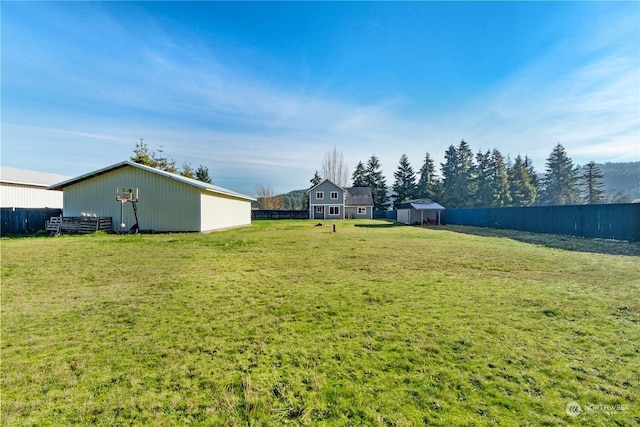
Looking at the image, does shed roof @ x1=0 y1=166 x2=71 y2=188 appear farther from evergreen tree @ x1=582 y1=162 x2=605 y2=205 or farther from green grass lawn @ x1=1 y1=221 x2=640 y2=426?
evergreen tree @ x1=582 y1=162 x2=605 y2=205

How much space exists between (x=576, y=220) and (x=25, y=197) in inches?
1497

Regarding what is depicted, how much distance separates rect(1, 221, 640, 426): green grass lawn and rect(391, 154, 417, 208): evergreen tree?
41.5 m

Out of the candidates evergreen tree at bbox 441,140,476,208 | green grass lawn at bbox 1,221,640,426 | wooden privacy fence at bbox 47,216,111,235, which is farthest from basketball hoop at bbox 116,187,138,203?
evergreen tree at bbox 441,140,476,208

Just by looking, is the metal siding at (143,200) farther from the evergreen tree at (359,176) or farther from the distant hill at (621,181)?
the distant hill at (621,181)

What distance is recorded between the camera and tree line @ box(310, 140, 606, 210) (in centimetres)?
4447

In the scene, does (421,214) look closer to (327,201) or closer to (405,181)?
(327,201)

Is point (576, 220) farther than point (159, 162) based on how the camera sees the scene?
No

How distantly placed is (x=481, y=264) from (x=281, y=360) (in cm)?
715

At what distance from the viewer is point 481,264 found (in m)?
7.81

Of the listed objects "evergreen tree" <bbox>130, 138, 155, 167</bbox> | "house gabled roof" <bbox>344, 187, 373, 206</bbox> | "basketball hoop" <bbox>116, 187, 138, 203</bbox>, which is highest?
"evergreen tree" <bbox>130, 138, 155, 167</bbox>

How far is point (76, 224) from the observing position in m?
15.5

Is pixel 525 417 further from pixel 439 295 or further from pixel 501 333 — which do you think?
pixel 439 295

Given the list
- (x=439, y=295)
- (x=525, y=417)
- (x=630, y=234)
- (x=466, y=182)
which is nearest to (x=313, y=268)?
(x=439, y=295)

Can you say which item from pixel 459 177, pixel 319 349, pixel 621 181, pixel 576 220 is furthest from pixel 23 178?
pixel 621 181
